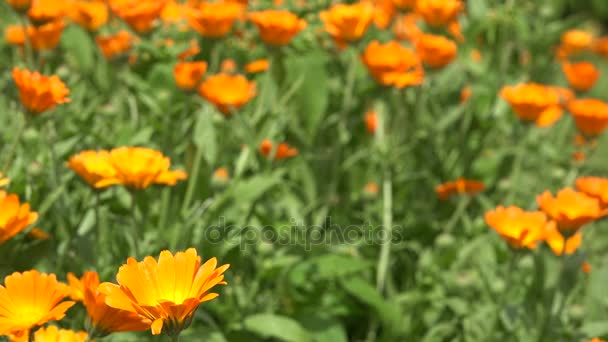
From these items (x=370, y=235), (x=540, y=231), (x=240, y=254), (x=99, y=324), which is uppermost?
(x=99, y=324)

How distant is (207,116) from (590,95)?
359cm

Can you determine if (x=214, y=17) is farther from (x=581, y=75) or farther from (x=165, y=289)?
(x=581, y=75)

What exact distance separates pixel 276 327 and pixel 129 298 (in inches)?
27.8

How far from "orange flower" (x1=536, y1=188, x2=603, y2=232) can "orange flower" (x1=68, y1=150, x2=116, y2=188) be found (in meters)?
0.82

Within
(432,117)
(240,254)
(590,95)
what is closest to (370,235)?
(240,254)

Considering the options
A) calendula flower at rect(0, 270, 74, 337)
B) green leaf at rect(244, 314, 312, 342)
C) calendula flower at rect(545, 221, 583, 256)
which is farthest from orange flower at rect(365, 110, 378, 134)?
calendula flower at rect(0, 270, 74, 337)

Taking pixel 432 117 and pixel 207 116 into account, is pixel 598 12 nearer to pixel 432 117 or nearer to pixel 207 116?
pixel 432 117

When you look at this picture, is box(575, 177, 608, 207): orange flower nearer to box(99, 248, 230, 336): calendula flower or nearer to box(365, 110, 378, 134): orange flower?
box(365, 110, 378, 134): orange flower

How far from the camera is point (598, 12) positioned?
6.82 metres

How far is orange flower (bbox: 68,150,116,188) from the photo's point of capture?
56.5 inches

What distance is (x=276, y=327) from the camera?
1.67 m

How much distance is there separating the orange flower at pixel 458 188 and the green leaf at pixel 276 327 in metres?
0.82

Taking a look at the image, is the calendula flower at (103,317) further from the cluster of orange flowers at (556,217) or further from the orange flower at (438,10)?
the orange flower at (438,10)

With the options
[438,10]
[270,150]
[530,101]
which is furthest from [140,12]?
[530,101]
